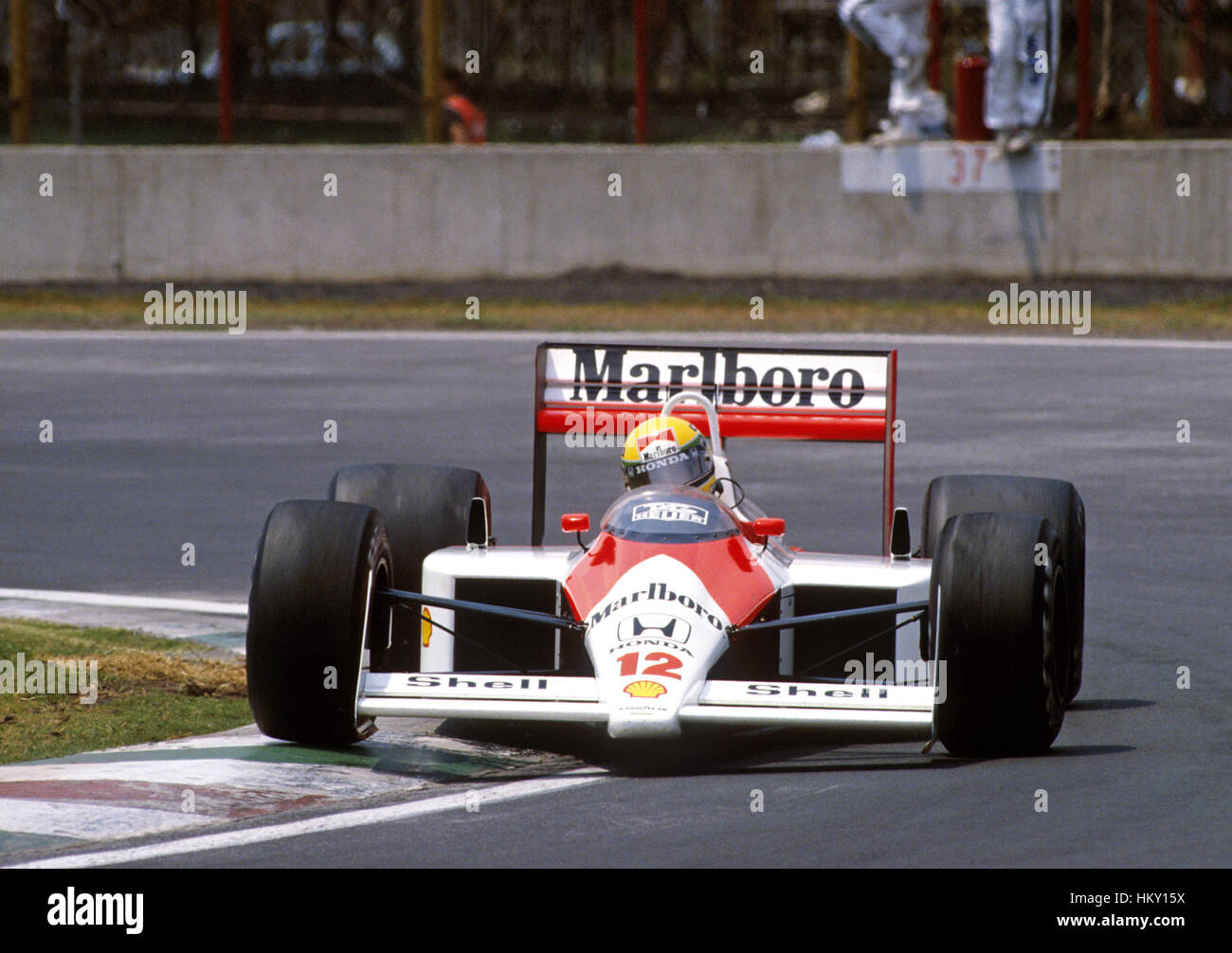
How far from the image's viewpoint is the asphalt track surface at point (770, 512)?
6.74 metres

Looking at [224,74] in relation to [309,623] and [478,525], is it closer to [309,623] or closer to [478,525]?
[478,525]

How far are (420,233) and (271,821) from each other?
50.9 feet

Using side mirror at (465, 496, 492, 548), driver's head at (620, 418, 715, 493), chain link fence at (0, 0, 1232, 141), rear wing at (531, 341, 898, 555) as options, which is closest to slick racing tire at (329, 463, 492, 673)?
side mirror at (465, 496, 492, 548)

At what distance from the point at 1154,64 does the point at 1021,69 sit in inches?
76.6

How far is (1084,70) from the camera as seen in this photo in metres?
22.7

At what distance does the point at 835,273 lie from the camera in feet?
71.1

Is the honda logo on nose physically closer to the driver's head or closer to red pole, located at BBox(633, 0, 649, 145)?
the driver's head

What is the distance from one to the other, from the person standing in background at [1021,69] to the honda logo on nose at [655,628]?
14.3 metres

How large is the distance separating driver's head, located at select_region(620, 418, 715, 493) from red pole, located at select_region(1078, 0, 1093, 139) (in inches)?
581

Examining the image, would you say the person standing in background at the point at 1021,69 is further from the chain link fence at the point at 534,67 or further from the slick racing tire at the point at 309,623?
the slick racing tire at the point at 309,623

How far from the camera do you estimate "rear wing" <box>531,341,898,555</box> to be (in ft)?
30.7

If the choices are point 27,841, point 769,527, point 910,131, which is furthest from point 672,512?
point 910,131
